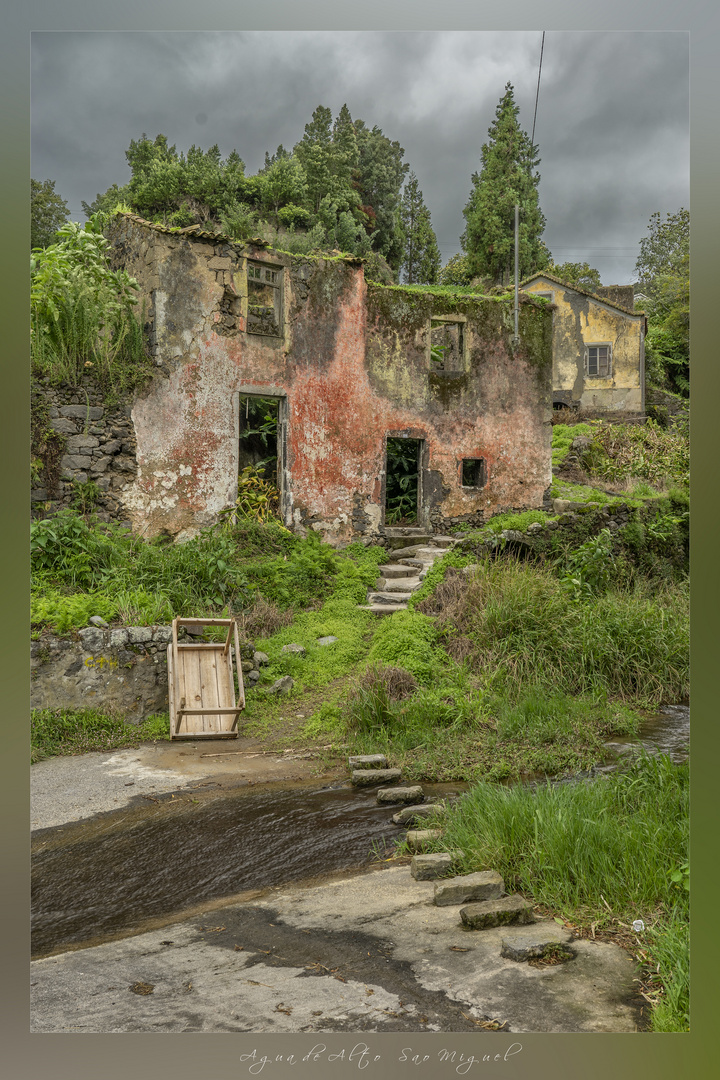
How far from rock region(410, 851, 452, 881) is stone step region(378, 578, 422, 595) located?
6.62 metres

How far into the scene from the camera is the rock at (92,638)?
7082 millimetres

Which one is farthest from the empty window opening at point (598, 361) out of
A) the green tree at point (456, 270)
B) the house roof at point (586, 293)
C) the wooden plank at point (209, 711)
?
the wooden plank at point (209, 711)

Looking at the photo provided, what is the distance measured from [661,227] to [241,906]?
441 cm

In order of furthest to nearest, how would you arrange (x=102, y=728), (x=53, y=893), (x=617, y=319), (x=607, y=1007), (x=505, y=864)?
1. (x=617, y=319)
2. (x=102, y=728)
3. (x=53, y=893)
4. (x=505, y=864)
5. (x=607, y=1007)

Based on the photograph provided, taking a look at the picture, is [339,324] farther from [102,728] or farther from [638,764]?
[638,764]

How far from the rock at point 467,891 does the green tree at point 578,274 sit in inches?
855

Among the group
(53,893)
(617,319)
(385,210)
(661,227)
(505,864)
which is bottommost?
(53,893)

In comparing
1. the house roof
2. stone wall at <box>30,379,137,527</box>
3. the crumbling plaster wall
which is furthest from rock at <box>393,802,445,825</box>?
the house roof

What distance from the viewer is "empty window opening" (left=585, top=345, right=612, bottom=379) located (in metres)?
22.0

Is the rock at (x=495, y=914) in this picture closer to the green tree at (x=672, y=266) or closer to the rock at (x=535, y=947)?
the rock at (x=535, y=947)

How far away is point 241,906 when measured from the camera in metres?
3.80

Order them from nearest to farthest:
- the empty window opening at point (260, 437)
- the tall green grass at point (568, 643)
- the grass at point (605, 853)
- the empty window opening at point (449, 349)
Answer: the grass at point (605, 853)
the tall green grass at point (568, 643)
the empty window opening at point (260, 437)
the empty window opening at point (449, 349)

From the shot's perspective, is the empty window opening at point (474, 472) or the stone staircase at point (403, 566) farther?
the empty window opening at point (474, 472)

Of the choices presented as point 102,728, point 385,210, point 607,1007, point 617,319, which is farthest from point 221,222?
point 607,1007
